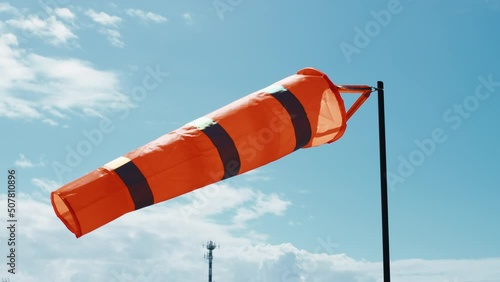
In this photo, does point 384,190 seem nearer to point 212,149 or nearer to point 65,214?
point 212,149

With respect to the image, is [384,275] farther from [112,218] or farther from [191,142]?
[112,218]

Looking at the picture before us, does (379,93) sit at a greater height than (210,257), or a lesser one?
lesser

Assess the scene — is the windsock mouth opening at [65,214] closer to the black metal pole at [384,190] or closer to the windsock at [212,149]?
the windsock at [212,149]

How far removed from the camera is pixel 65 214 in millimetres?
5457

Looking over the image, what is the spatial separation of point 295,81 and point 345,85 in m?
0.69

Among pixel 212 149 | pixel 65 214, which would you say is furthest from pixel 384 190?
pixel 65 214

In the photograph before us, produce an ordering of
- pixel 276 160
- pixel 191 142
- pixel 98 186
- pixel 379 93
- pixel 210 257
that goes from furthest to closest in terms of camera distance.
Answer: pixel 210 257, pixel 379 93, pixel 276 160, pixel 191 142, pixel 98 186

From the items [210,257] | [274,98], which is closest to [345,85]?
[274,98]

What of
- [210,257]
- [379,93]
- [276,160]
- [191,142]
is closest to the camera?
[191,142]

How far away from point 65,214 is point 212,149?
4.73 ft

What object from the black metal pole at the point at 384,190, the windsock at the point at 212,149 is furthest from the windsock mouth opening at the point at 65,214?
the black metal pole at the point at 384,190

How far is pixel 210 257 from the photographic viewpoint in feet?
186

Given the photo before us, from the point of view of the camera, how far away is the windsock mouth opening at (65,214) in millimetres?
5391

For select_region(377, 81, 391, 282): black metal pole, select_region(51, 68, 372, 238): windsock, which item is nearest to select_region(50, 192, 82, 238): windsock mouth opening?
select_region(51, 68, 372, 238): windsock
